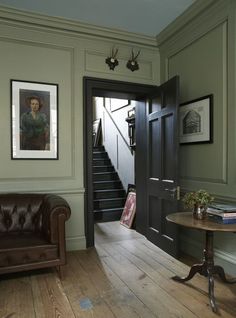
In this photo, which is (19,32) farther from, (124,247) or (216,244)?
(216,244)

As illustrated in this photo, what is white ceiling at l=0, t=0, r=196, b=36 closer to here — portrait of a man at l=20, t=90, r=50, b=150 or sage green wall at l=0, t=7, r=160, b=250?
sage green wall at l=0, t=7, r=160, b=250

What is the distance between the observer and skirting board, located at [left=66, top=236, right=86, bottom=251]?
3.38m

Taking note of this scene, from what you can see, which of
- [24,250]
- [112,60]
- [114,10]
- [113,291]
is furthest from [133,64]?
[113,291]

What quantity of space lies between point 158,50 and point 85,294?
11.1ft

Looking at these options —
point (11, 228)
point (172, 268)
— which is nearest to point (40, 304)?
point (11, 228)

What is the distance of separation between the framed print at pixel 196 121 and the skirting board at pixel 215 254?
4.05ft

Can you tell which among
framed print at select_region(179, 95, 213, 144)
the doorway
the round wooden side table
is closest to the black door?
the doorway

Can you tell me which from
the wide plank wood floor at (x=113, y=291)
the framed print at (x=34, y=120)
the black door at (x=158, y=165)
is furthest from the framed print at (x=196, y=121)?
the framed print at (x=34, y=120)

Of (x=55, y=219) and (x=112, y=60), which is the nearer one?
(x=55, y=219)

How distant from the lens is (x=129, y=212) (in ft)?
15.2

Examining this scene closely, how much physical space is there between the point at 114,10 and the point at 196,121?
166 centimetres

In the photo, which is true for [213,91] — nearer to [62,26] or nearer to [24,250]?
[62,26]

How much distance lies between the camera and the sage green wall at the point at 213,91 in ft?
8.55

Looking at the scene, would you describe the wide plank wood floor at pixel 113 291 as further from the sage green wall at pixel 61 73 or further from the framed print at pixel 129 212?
the framed print at pixel 129 212
